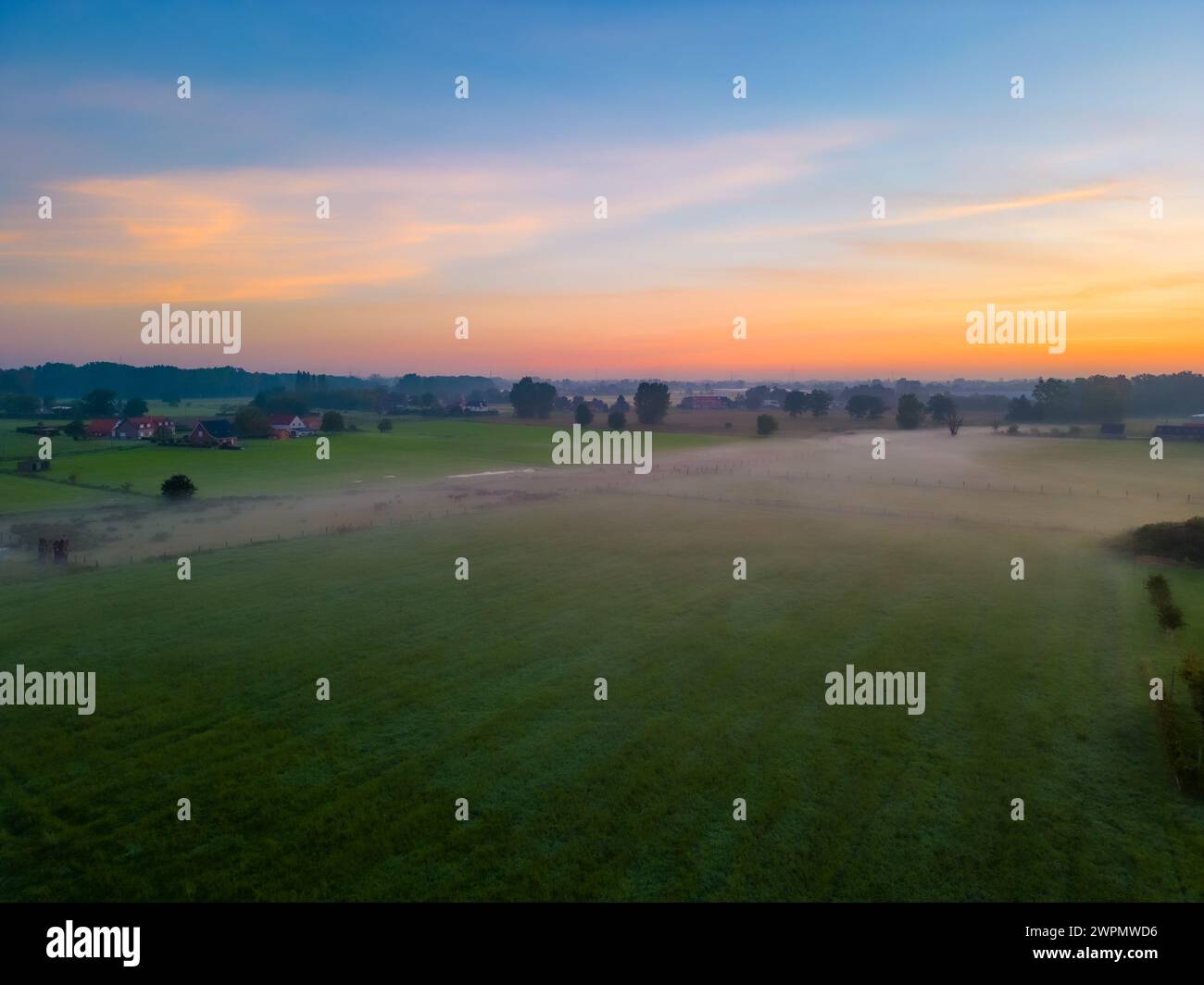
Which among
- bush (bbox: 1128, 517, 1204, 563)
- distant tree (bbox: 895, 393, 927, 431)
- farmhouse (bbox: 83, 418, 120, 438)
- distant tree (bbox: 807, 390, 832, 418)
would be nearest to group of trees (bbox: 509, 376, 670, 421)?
distant tree (bbox: 807, 390, 832, 418)

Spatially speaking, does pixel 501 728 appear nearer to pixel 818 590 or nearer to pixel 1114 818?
pixel 1114 818

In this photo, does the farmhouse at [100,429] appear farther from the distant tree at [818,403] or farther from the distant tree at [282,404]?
the distant tree at [818,403]

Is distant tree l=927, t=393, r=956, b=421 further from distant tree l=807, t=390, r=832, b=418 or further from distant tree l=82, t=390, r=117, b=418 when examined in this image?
distant tree l=82, t=390, r=117, b=418

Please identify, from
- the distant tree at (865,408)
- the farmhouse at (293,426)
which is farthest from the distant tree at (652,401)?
the farmhouse at (293,426)

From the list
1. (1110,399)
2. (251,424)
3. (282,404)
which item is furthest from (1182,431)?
(282,404)
